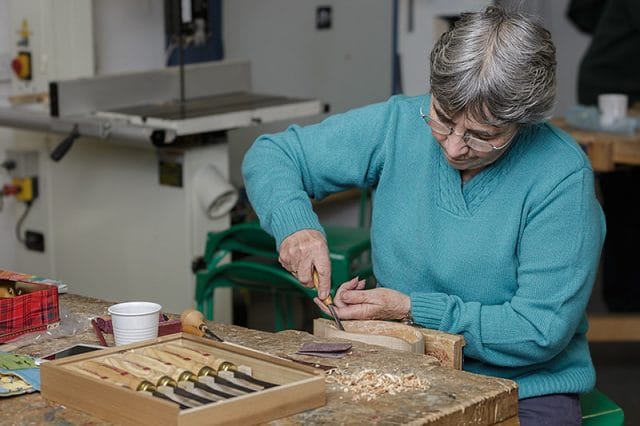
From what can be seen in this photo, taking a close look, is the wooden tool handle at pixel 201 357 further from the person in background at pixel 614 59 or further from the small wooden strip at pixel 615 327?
the person in background at pixel 614 59

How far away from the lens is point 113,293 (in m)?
3.63

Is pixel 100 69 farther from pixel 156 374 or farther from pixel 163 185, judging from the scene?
pixel 156 374

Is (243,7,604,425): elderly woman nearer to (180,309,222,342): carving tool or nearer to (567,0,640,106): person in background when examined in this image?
(180,309,222,342): carving tool

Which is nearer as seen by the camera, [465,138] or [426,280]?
[465,138]

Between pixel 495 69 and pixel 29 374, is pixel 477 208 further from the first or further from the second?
pixel 29 374

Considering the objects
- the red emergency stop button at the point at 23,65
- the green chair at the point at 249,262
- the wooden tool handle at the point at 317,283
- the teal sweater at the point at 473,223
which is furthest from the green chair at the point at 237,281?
the wooden tool handle at the point at 317,283

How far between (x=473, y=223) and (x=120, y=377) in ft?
2.60

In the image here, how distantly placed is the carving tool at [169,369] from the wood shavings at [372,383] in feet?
0.66

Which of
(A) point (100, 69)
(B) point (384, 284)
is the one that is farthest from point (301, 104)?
(B) point (384, 284)

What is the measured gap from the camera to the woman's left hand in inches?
76.6

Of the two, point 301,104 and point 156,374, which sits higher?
point 301,104

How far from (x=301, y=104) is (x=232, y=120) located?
34 cm

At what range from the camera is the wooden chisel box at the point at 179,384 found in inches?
55.7

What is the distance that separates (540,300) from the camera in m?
1.92
